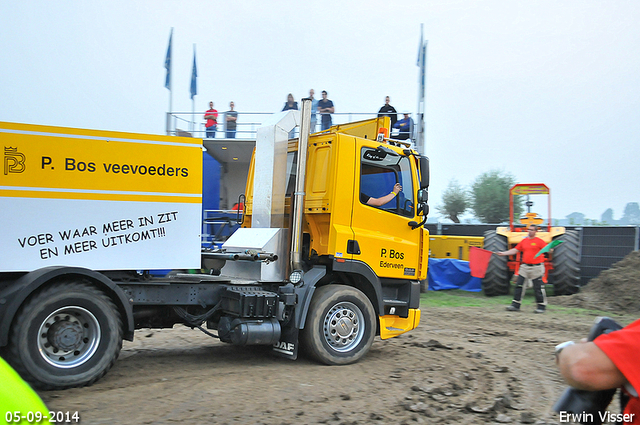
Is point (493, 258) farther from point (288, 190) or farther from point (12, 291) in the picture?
point (12, 291)

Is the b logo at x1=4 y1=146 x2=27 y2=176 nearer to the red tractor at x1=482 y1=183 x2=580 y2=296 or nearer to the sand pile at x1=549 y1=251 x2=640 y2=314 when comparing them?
the red tractor at x1=482 y1=183 x2=580 y2=296

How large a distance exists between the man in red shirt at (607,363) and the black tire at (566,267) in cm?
1205

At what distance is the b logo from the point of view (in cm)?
508

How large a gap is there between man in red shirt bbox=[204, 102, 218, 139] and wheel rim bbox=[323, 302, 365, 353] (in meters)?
10.9

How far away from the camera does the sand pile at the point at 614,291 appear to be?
1195 centimetres

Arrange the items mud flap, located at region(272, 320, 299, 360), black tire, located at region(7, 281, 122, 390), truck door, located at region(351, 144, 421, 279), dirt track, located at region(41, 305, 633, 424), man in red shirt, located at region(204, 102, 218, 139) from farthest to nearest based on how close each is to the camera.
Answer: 1. man in red shirt, located at region(204, 102, 218, 139)
2. truck door, located at region(351, 144, 421, 279)
3. mud flap, located at region(272, 320, 299, 360)
4. black tire, located at region(7, 281, 122, 390)
5. dirt track, located at region(41, 305, 633, 424)

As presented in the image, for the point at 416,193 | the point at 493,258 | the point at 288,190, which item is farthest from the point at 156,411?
the point at 493,258

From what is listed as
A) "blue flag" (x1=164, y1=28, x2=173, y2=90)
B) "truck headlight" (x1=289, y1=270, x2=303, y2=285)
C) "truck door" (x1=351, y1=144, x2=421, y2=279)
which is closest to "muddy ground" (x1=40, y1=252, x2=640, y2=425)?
"truck headlight" (x1=289, y1=270, x2=303, y2=285)

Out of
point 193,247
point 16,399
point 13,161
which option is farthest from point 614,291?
point 16,399

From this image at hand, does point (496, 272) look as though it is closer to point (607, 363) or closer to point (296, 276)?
point (296, 276)

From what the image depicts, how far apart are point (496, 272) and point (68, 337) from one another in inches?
432

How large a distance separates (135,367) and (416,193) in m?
4.33

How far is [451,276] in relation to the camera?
15.6m

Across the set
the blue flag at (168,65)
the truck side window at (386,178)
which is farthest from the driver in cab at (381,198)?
the blue flag at (168,65)
